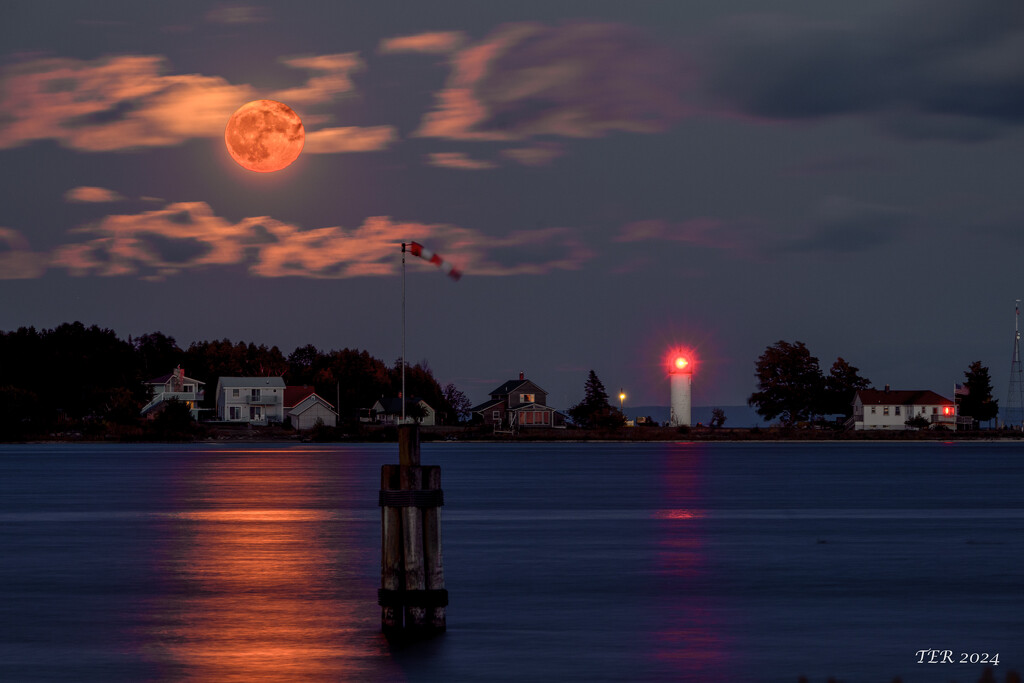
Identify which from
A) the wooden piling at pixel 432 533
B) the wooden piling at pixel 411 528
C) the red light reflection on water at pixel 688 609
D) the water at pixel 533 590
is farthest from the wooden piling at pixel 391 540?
the red light reflection on water at pixel 688 609

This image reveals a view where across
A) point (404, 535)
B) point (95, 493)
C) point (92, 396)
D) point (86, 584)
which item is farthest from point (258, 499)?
point (92, 396)

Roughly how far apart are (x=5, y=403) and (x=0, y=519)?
16000 centimetres

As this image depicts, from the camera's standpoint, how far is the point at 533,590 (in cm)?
2422

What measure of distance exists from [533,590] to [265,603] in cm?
493

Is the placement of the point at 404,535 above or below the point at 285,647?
above

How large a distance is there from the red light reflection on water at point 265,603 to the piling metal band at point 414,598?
2.32 ft

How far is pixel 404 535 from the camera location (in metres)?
16.7

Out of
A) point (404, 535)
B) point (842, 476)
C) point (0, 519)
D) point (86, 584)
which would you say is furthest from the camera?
point (842, 476)

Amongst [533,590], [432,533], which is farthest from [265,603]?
[432,533]

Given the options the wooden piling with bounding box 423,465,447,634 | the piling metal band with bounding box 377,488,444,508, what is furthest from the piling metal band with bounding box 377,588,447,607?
the piling metal band with bounding box 377,488,444,508

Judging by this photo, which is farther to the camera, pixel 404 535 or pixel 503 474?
pixel 503 474

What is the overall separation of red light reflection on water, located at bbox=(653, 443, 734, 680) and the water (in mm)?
64

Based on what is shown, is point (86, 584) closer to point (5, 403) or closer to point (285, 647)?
point (285, 647)

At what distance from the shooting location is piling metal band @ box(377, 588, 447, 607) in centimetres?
1712
